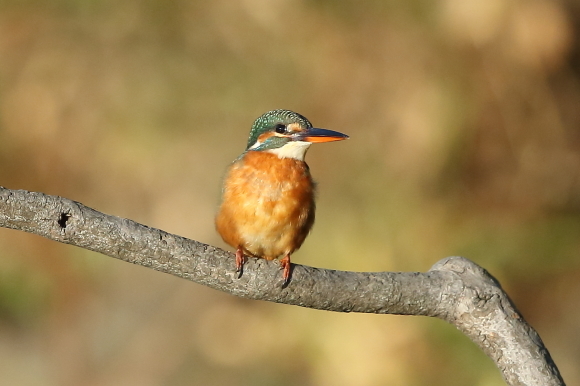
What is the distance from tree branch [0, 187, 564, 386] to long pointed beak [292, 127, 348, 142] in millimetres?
449

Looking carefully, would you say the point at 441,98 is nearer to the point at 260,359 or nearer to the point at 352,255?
the point at 352,255

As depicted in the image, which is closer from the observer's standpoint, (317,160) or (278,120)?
(278,120)

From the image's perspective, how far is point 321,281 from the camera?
2.00 m

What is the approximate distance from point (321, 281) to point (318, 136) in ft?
1.72

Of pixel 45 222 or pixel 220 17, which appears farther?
pixel 220 17

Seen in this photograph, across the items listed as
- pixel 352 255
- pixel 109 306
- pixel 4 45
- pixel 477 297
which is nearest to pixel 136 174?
pixel 109 306

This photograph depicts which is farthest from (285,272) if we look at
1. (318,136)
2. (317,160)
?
(317,160)

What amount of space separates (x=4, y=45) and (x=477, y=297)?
13.0 feet

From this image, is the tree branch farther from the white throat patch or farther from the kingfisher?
the white throat patch

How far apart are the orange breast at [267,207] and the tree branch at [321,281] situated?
0.20 m

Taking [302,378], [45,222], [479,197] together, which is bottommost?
[302,378]

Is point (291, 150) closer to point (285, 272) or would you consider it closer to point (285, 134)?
point (285, 134)

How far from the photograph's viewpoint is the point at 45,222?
1.68m

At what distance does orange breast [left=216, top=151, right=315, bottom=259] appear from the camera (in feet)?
7.47
